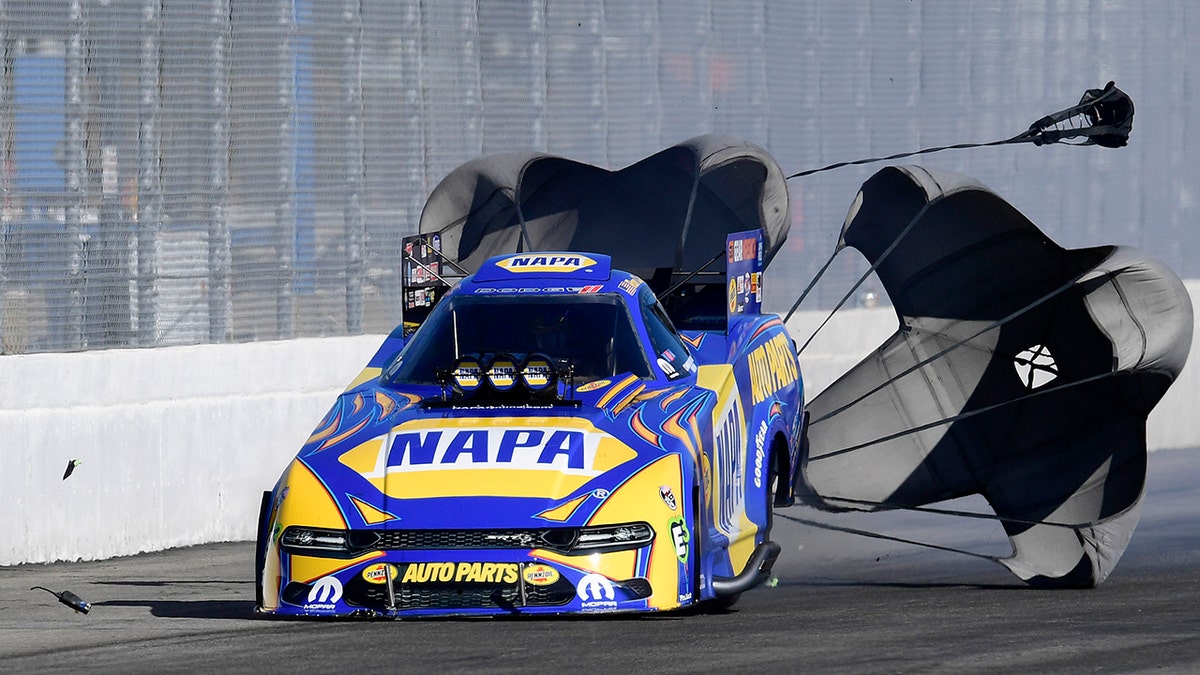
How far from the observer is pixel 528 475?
7.48 meters

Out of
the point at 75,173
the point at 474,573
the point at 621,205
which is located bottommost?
the point at 474,573

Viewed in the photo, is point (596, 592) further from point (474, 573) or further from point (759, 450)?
point (759, 450)

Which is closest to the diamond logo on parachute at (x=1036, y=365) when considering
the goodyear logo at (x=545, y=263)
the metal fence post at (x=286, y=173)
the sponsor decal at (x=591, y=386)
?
the goodyear logo at (x=545, y=263)

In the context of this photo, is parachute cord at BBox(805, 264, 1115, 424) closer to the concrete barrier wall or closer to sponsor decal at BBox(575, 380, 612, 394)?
the concrete barrier wall

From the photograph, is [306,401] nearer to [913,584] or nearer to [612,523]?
[913,584]

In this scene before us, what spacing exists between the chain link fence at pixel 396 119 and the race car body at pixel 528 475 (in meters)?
4.05

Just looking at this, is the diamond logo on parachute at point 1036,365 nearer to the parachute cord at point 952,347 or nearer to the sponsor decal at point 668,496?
the parachute cord at point 952,347

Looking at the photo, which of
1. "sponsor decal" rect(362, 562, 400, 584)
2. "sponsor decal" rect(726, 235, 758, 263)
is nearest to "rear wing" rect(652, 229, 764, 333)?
"sponsor decal" rect(726, 235, 758, 263)

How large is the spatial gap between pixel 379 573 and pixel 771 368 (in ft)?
11.5

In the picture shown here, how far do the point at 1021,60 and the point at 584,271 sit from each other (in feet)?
38.0

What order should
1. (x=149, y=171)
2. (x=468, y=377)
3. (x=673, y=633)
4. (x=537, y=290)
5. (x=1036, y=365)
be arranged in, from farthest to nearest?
1. (x=149, y=171)
2. (x=1036, y=365)
3. (x=537, y=290)
4. (x=468, y=377)
5. (x=673, y=633)

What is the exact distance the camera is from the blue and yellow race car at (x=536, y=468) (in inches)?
288

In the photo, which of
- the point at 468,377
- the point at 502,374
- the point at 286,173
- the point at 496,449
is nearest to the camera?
the point at 496,449

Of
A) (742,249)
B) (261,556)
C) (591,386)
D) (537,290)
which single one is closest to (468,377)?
(591,386)
